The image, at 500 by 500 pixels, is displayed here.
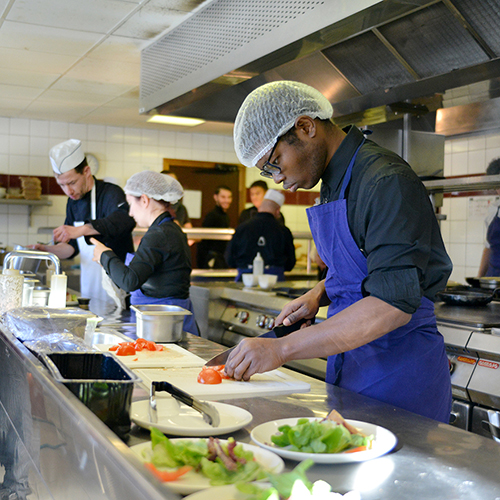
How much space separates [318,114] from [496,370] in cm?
130

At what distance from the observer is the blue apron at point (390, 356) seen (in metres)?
1.60

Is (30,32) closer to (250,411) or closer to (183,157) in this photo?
(250,411)

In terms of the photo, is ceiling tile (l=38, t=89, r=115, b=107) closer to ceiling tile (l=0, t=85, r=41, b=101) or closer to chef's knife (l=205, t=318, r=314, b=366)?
ceiling tile (l=0, t=85, r=41, b=101)

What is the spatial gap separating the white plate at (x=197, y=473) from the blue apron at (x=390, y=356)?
73 centimetres

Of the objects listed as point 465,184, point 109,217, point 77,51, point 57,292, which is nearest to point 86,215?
point 109,217

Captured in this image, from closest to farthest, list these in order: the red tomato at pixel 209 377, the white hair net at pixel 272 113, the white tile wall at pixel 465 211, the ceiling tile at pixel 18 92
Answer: the red tomato at pixel 209 377 → the white hair net at pixel 272 113 → the white tile wall at pixel 465 211 → the ceiling tile at pixel 18 92

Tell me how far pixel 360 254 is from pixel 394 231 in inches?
8.9

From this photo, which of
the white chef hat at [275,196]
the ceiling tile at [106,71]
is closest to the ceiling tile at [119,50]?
the ceiling tile at [106,71]

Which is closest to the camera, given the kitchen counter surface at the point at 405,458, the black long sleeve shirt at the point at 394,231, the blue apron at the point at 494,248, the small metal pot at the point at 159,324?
the kitchen counter surface at the point at 405,458

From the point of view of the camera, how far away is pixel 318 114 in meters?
1.67

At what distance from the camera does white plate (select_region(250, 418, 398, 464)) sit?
0.96 metres

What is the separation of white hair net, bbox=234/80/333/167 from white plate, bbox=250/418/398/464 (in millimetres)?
827

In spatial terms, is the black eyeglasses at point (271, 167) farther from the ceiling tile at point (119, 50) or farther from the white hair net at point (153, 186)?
the ceiling tile at point (119, 50)

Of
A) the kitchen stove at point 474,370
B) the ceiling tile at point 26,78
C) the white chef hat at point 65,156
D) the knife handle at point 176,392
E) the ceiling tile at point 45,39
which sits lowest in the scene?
the kitchen stove at point 474,370
